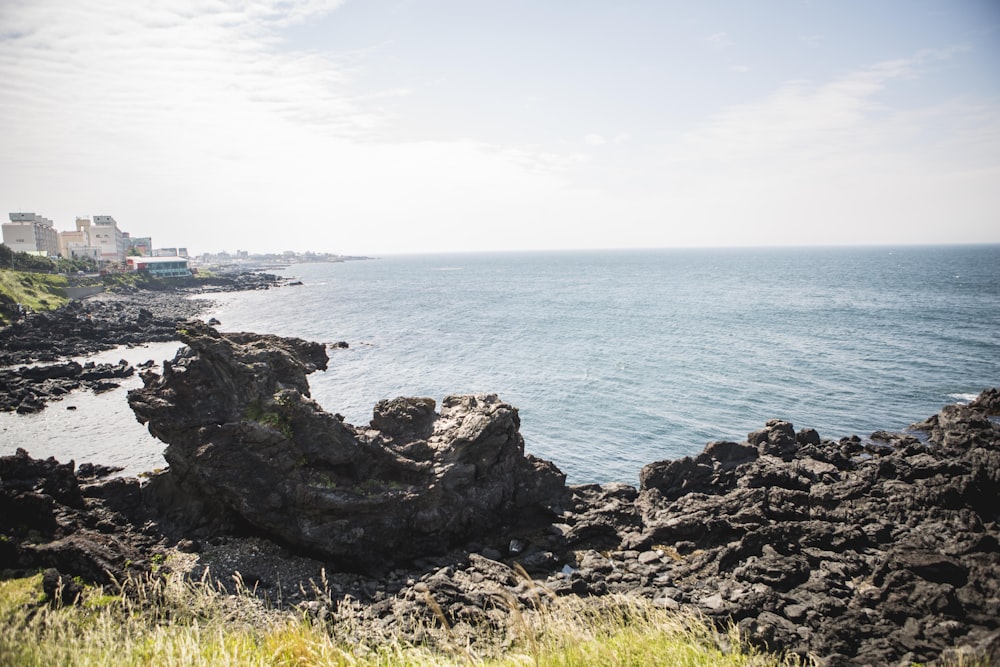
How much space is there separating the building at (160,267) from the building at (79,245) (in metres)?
23.2

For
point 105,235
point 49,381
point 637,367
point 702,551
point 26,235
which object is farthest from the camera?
point 105,235

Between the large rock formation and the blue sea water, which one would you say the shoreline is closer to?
the large rock formation

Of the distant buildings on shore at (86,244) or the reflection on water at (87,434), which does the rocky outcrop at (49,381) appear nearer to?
the reflection on water at (87,434)

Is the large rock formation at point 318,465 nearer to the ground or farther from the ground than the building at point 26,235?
nearer to the ground

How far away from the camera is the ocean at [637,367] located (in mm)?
37938

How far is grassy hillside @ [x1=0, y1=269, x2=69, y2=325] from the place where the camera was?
7581 cm

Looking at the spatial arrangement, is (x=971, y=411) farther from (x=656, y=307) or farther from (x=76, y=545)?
(x=656, y=307)

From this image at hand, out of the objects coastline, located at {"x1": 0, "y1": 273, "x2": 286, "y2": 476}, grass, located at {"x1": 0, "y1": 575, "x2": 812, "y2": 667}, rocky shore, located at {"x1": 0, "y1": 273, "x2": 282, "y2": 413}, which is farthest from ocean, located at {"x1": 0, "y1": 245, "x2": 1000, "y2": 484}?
grass, located at {"x1": 0, "y1": 575, "x2": 812, "y2": 667}

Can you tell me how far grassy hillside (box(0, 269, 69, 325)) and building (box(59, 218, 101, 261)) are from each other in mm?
77323

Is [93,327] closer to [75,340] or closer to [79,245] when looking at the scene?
[75,340]

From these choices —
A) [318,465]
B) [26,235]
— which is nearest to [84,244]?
[26,235]

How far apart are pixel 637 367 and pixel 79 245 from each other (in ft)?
717

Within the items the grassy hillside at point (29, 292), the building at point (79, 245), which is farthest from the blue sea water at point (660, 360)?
the building at point (79, 245)

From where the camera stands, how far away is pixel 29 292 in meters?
90.1
